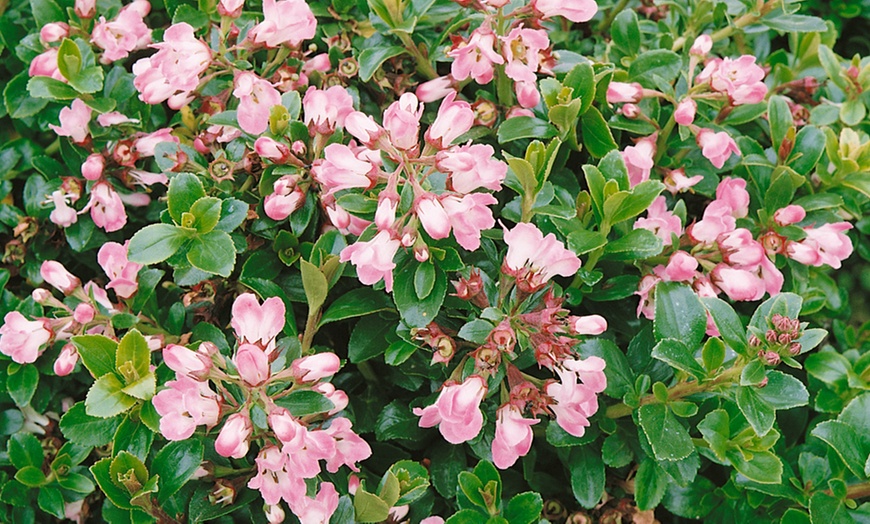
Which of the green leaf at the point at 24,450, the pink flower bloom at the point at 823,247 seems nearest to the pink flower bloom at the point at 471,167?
the pink flower bloom at the point at 823,247

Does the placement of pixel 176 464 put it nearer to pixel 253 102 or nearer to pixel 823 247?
pixel 253 102

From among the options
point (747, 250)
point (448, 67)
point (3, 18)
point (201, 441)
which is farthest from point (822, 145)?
point (3, 18)

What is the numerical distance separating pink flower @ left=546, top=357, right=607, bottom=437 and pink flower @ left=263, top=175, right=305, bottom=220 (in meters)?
0.45

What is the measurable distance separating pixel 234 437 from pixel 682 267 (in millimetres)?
663

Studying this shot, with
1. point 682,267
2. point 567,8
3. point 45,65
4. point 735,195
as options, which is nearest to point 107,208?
point 45,65

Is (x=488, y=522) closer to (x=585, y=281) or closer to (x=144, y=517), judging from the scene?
(x=585, y=281)

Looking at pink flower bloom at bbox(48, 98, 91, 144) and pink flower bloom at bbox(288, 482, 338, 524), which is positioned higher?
pink flower bloom at bbox(48, 98, 91, 144)

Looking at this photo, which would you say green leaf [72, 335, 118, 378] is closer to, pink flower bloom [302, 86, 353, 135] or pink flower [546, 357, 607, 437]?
pink flower bloom [302, 86, 353, 135]

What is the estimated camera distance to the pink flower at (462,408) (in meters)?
1.02

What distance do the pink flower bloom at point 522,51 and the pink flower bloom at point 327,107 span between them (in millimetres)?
243

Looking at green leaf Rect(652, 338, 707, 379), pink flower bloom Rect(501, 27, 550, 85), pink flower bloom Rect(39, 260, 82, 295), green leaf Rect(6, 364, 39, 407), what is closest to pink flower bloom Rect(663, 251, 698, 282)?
green leaf Rect(652, 338, 707, 379)

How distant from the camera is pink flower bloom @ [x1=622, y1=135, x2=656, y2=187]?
127 cm

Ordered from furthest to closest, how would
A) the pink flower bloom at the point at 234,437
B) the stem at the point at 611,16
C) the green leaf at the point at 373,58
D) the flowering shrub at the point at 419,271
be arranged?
the stem at the point at 611,16 → the green leaf at the point at 373,58 → the flowering shrub at the point at 419,271 → the pink flower bloom at the point at 234,437

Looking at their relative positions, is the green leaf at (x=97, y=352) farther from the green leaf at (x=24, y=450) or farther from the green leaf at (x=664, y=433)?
the green leaf at (x=664, y=433)
